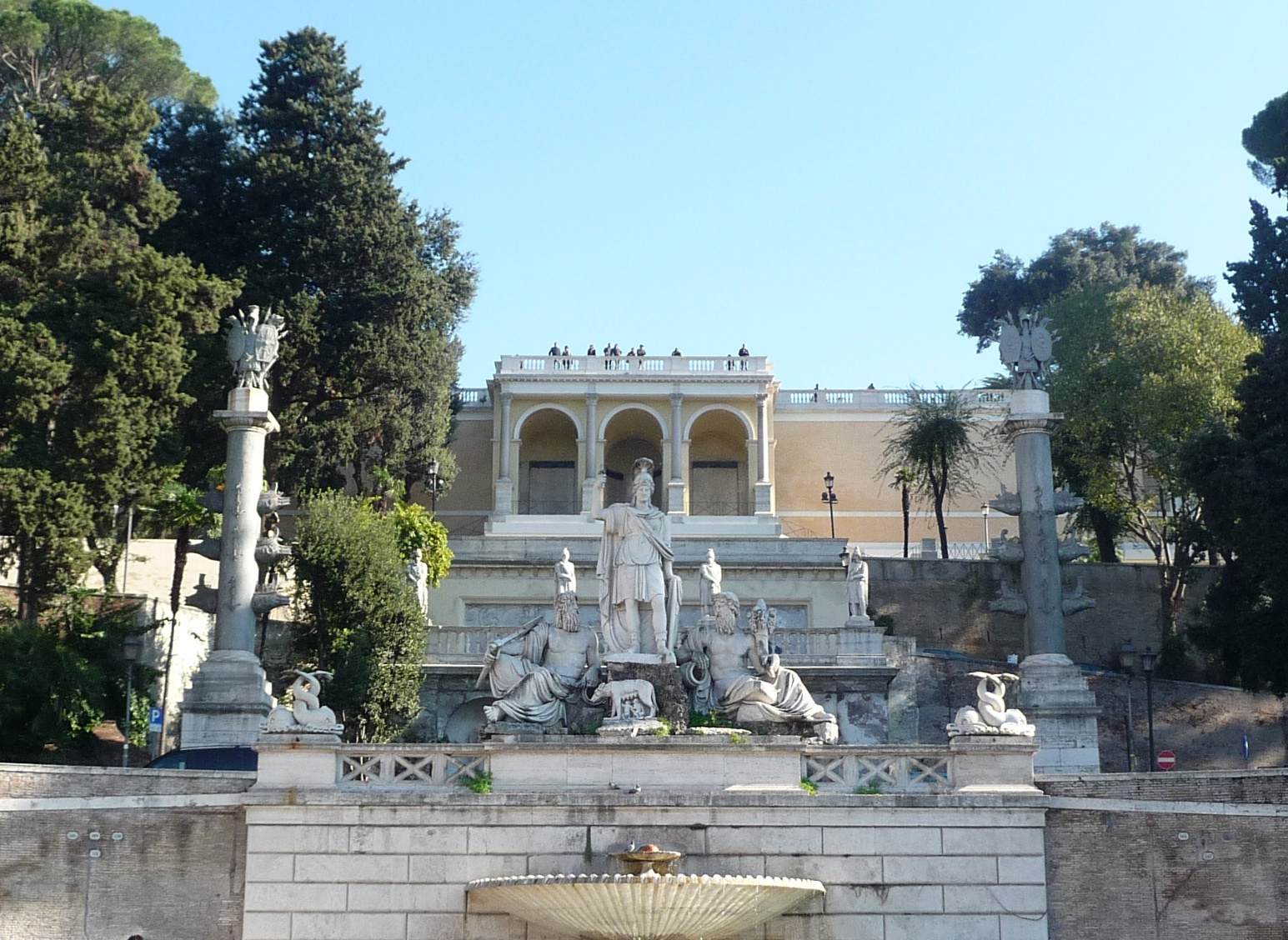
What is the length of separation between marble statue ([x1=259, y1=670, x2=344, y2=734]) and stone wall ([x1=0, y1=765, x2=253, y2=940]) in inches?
35.7

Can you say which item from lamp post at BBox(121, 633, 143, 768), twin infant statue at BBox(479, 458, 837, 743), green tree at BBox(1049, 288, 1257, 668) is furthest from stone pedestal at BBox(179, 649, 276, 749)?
green tree at BBox(1049, 288, 1257, 668)

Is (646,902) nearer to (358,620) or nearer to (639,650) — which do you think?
(639,650)

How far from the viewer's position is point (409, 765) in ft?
62.2

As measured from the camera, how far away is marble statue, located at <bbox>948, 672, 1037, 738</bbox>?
1917cm

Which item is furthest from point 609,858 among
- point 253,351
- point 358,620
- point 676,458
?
point 676,458

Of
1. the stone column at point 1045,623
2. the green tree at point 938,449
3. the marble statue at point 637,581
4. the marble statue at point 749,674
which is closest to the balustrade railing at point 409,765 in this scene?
the marble statue at point 637,581

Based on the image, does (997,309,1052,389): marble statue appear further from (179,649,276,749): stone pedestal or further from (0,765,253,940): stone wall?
(0,765,253,940): stone wall

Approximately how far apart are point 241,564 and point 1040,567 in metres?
13.2

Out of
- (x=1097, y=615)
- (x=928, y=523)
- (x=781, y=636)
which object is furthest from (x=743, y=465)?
(x=781, y=636)

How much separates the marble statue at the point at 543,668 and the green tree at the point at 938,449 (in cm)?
2463

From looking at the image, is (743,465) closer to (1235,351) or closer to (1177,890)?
(1235,351)

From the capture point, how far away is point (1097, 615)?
38812 mm

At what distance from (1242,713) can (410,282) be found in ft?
64.9

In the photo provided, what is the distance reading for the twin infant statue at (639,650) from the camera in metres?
19.6
